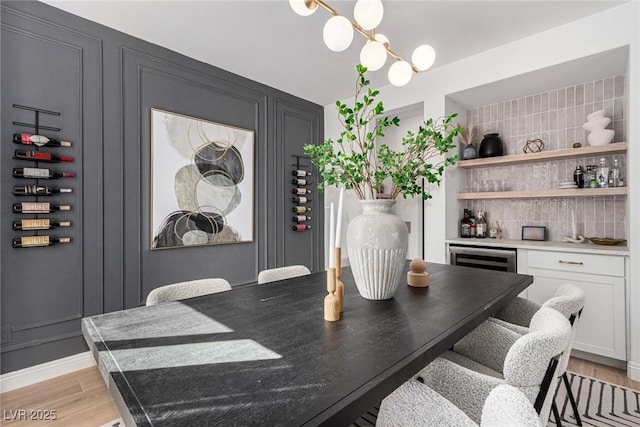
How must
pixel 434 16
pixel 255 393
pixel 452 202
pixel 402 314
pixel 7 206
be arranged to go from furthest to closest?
pixel 452 202 → pixel 434 16 → pixel 7 206 → pixel 402 314 → pixel 255 393

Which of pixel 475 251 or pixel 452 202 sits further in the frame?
pixel 452 202

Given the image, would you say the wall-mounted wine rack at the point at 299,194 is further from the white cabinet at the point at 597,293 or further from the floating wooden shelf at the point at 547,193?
the white cabinet at the point at 597,293

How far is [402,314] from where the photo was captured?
1.20 m

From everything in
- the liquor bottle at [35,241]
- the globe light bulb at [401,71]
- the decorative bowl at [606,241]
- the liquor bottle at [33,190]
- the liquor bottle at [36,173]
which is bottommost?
the decorative bowl at [606,241]

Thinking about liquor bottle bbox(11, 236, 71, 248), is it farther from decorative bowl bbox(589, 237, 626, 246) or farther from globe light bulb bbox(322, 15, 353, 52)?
decorative bowl bbox(589, 237, 626, 246)

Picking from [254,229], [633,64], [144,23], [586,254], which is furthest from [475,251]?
[144,23]

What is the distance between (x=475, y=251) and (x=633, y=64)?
1808mm

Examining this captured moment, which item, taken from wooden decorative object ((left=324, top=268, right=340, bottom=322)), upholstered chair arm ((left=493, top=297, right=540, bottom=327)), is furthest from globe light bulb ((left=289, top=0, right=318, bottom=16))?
upholstered chair arm ((left=493, top=297, right=540, bottom=327))

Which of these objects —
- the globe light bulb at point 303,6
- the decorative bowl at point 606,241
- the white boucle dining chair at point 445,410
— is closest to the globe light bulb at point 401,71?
the globe light bulb at point 303,6

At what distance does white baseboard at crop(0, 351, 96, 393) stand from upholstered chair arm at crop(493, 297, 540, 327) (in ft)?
9.77

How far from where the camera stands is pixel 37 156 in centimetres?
218

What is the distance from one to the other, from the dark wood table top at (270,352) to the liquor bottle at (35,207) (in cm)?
153

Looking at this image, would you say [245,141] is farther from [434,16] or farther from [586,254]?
[586,254]

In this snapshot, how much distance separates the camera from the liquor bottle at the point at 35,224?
6.97ft
